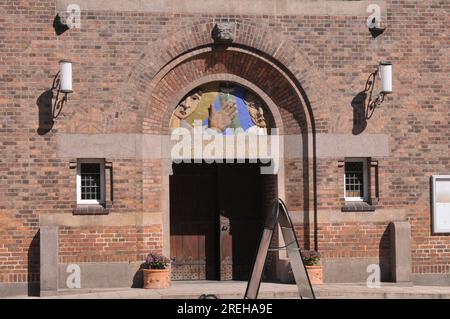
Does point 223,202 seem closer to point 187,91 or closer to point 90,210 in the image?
point 187,91

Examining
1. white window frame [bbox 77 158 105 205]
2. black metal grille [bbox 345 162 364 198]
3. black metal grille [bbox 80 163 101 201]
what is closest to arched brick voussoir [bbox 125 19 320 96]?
white window frame [bbox 77 158 105 205]

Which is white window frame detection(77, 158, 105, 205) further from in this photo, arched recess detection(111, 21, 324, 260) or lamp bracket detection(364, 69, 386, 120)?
lamp bracket detection(364, 69, 386, 120)

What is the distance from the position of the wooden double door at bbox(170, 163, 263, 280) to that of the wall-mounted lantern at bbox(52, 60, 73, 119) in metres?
3.10

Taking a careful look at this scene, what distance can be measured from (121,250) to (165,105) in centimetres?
308

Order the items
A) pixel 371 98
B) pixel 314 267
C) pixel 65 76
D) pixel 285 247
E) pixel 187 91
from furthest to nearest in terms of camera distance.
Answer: pixel 371 98 → pixel 187 91 → pixel 314 267 → pixel 65 76 → pixel 285 247

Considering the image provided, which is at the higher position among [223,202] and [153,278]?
[223,202]

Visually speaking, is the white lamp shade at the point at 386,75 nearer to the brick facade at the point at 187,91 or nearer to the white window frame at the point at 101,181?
the brick facade at the point at 187,91

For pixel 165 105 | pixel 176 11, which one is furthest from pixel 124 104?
pixel 176 11

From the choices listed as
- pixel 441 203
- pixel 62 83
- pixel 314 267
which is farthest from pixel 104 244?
pixel 441 203

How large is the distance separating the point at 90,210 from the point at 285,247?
5.00 meters

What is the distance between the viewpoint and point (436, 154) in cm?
1917

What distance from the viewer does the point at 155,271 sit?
1795 cm

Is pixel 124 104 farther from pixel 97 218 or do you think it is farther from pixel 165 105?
pixel 97 218

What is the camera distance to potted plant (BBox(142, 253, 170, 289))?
17984 mm
